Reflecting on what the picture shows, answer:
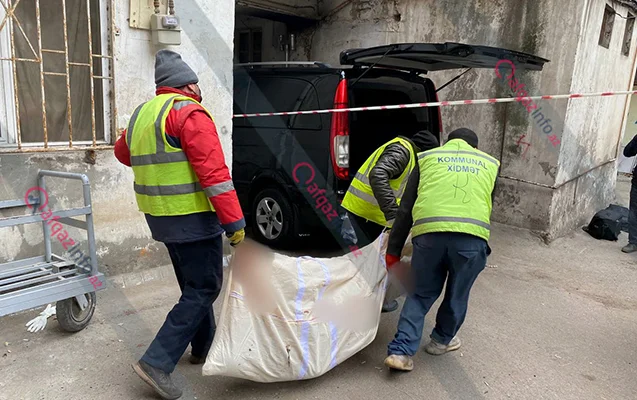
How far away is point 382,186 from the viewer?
11.1 ft

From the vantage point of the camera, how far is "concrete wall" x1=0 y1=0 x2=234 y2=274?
11.3ft

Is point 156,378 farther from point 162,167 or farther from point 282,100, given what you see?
point 282,100

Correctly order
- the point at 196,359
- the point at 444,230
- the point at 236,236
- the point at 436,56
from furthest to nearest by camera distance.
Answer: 1. the point at 436,56
2. the point at 196,359
3. the point at 444,230
4. the point at 236,236

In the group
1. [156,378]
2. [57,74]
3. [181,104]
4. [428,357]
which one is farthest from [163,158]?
[428,357]

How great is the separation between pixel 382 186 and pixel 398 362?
1.15m

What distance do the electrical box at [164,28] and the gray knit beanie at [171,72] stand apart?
1420mm

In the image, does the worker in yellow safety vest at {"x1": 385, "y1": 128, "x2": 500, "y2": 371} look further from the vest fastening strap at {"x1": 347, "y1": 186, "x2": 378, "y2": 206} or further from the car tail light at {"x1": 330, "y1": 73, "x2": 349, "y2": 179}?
the car tail light at {"x1": 330, "y1": 73, "x2": 349, "y2": 179}

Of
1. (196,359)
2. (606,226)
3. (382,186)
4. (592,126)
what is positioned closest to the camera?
(196,359)

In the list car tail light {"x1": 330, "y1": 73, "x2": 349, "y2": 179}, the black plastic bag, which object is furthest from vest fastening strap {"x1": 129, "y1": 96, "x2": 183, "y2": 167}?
the black plastic bag

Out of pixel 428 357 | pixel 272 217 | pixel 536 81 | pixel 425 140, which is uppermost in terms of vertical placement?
pixel 536 81

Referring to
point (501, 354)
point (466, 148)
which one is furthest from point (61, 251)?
point (501, 354)

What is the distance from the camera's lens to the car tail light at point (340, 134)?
450 centimetres

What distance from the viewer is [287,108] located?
198 inches

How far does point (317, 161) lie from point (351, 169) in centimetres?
33
